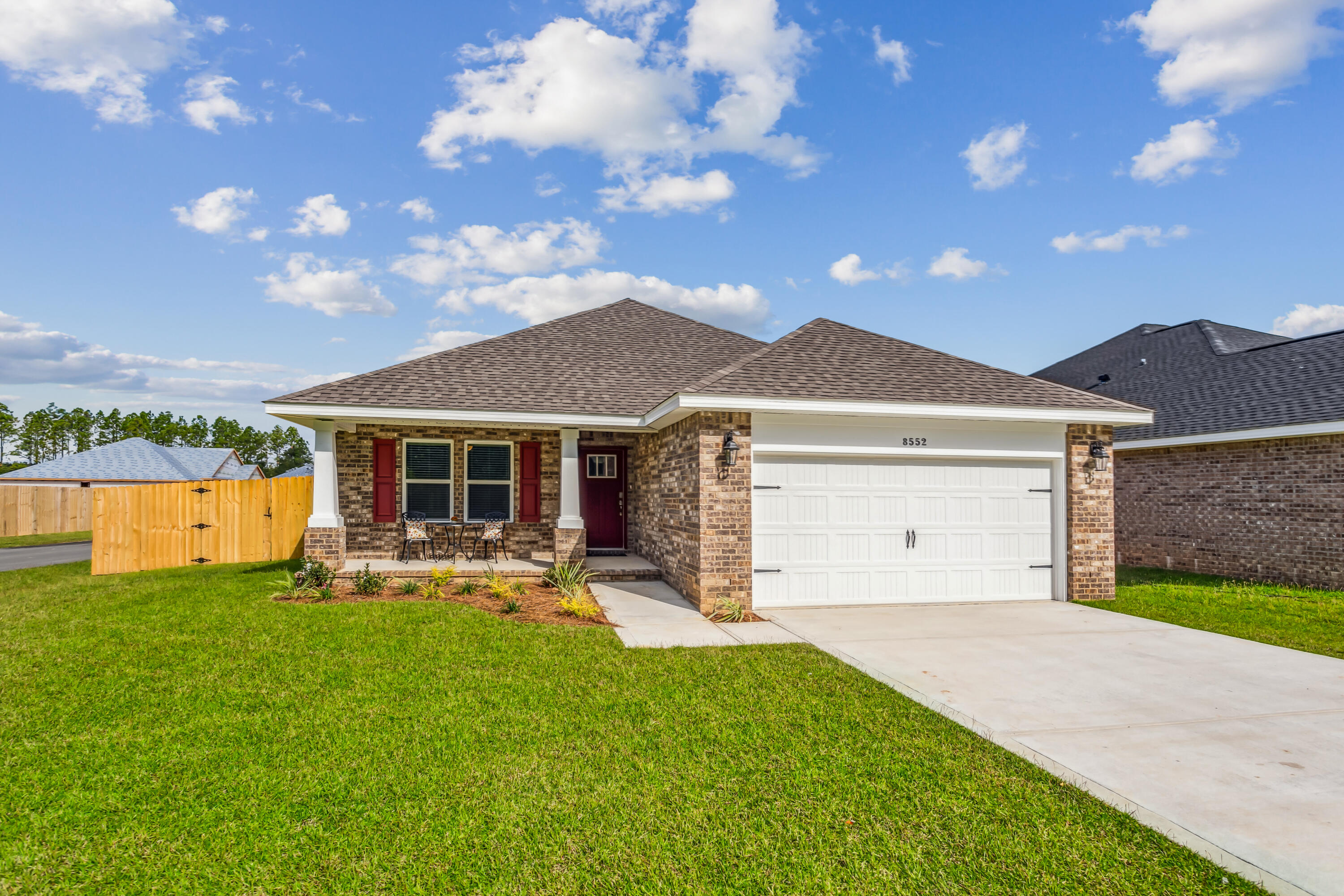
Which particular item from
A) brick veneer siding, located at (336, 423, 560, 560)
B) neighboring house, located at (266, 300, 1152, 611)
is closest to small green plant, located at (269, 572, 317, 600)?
neighboring house, located at (266, 300, 1152, 611)

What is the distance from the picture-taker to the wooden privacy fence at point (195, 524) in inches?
528

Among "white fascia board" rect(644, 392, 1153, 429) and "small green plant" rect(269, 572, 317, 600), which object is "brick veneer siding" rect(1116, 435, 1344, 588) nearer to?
"white fascia board" rect(644, 392, 1153, 429)

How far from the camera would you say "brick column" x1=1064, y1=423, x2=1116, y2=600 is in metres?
9.90

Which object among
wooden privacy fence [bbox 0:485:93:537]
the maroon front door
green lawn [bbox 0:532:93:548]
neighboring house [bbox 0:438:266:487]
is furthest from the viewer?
neighboring house [bbox 0:438:266:487]

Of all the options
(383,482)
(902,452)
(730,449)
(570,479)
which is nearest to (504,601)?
(570,479)

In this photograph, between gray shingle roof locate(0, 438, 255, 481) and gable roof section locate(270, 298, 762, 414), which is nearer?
gable roof section locate(270, 298, 762, 414)

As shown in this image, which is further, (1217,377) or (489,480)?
(1217,377)

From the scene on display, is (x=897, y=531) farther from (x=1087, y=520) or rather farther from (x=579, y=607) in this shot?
(x=579, y=607)

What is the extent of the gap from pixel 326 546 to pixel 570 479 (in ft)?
13.6

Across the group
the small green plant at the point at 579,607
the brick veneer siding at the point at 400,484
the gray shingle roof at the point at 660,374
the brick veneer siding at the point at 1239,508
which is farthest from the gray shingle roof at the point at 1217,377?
the brick veneer siding at the point at 400,484

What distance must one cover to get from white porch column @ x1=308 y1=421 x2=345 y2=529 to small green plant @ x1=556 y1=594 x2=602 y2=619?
477cm

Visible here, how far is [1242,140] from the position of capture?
10.4 meters

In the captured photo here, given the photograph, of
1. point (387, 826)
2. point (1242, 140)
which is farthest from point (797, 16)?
point (387, 826)

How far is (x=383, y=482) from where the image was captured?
41.0 feet
